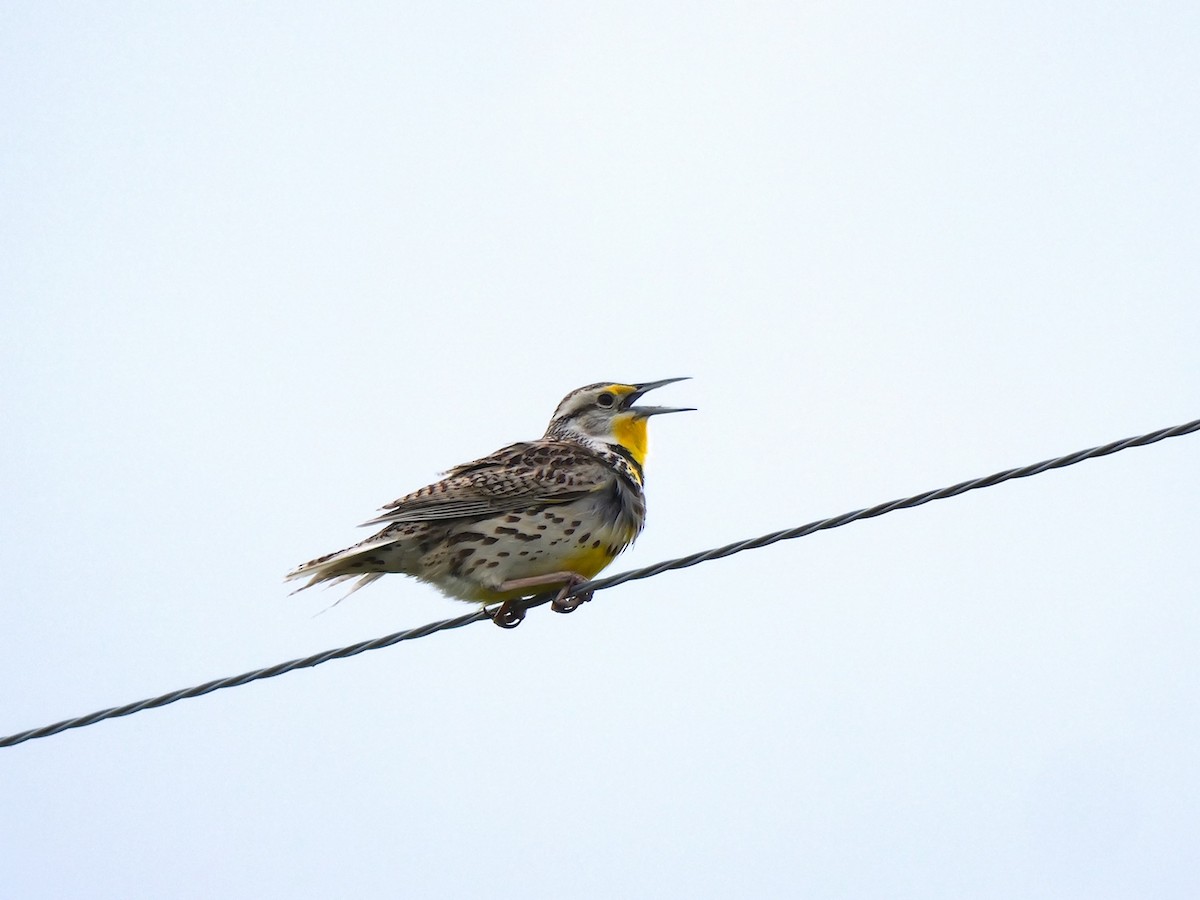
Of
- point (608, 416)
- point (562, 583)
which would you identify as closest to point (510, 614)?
point (562, 583)

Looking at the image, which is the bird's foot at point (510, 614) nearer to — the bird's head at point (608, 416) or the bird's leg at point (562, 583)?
the bird's leg at point (562, 583)

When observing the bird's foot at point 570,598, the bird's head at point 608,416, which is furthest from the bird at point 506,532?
the bird's head at point 608,416

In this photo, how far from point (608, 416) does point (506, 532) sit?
1.85 metres

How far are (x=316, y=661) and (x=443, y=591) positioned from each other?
265 centimetres

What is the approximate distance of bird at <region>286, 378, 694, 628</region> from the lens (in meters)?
9.73

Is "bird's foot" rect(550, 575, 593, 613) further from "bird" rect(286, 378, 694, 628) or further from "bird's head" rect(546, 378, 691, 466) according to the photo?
"bird's head" rect(546, 378, 691, 466)

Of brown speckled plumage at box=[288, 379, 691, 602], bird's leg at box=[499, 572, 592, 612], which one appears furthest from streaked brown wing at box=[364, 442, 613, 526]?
bird's leg at box=[499, 572, 592, 612]

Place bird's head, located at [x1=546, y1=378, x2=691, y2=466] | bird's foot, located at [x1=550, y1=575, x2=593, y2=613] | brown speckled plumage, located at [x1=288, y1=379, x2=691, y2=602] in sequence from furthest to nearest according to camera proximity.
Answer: bird's head, located at [x1=546, y1=378, x2=691, y2=466]
brown speckled plumage, located at [x1=288, y1=379, x2=691, y2=602]
bird's foot, located at [x1=550, y1=575, x2=593, y2=613]

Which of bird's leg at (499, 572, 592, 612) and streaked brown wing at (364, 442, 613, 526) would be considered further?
streaked brown wing at (364, 442, 613, 526)

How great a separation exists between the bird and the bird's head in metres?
0.83

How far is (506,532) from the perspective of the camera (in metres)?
9.81

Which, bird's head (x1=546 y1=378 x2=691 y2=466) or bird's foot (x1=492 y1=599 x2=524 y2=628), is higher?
bird's head (x1=546 y1=378 x2=691 y2=466)

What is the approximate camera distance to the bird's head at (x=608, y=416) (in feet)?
37.2

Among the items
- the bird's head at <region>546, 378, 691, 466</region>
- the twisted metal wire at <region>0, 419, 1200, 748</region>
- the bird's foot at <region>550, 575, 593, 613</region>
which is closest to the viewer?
the twisted metal wire at <region>0, 419, 1200, 748</region>
